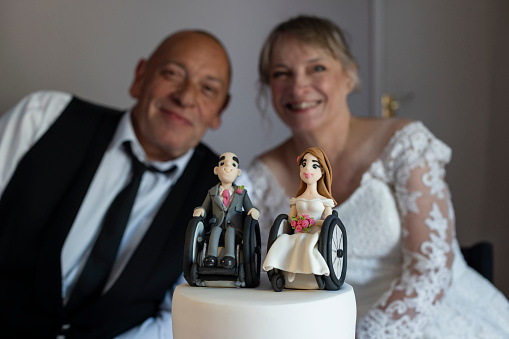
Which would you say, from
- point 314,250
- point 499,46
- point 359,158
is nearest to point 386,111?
point 499,46

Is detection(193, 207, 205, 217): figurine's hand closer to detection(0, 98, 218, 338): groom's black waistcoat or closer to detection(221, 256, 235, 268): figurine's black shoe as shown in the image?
detection(221, 256, 235, 268): figurine's black shoe

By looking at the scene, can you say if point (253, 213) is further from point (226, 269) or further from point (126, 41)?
point (126, 41)

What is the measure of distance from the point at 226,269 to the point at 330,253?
0.18 meters

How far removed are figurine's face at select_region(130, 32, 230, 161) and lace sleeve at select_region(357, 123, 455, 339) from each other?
708 millimetres

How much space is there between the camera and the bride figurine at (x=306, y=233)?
35.0 inches

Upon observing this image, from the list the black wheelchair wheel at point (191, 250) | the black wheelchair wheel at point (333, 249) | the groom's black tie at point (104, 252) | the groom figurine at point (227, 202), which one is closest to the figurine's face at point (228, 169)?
the groom figurine at point (227, 202)

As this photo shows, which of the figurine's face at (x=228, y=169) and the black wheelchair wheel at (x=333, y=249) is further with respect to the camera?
the figurine's face at (x=228, y=169)

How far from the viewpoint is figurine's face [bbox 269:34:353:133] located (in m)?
1.88

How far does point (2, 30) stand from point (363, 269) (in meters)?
2.10

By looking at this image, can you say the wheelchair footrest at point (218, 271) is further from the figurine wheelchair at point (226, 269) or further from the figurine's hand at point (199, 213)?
the figurine's hand at point (199, 213)

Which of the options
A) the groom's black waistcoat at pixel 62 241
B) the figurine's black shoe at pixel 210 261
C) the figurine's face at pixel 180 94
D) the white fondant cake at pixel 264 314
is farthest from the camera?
the figurine's face at pixel 180 94

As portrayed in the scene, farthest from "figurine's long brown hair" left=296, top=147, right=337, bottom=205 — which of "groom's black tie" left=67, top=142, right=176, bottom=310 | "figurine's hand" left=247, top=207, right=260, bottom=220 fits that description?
"groom's black tie" left=67, top=142, right=176, bottom=310

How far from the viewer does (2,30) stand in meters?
2.67

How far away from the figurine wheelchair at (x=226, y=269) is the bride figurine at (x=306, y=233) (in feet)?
0.14
